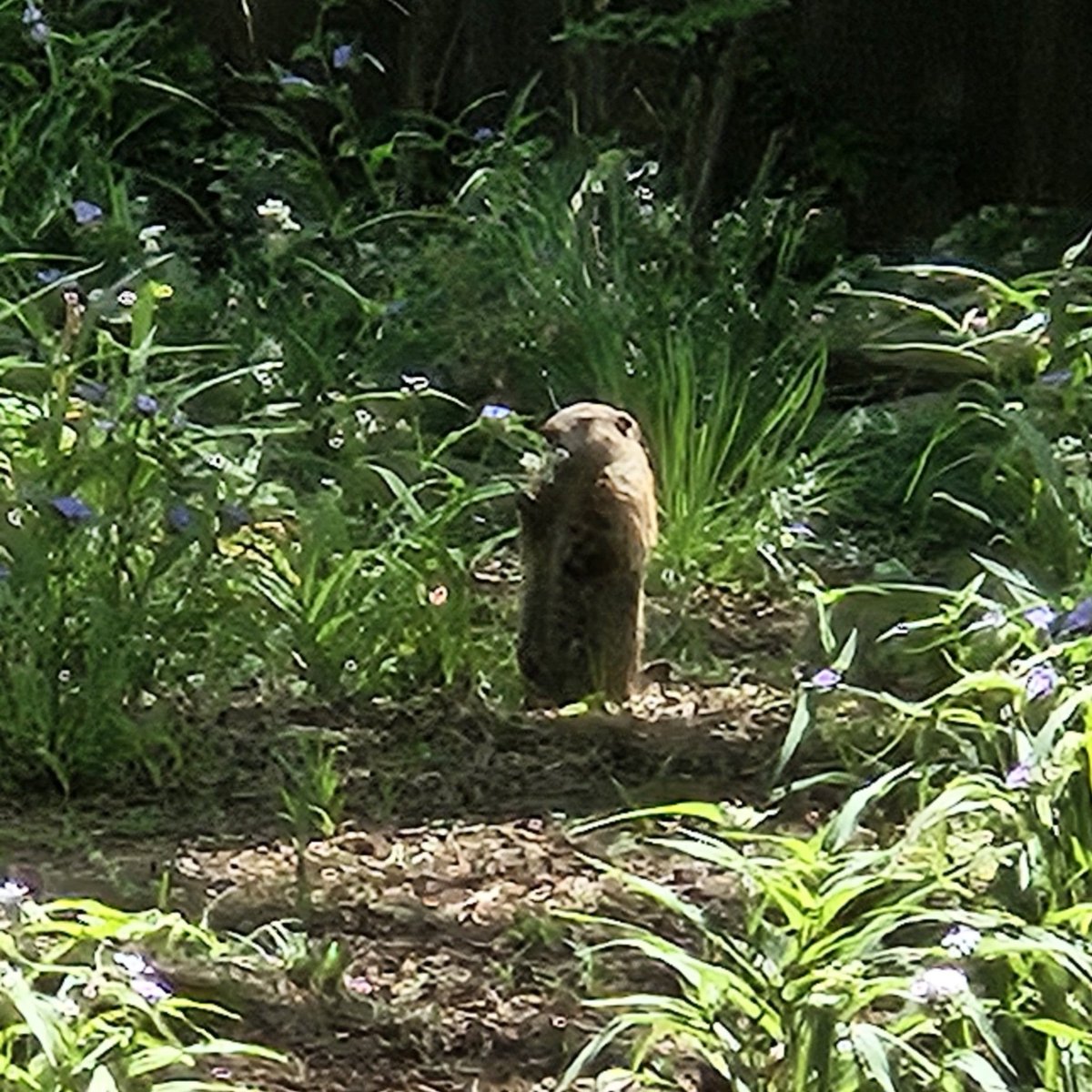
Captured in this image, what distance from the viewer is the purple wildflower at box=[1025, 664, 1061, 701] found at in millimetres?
3066

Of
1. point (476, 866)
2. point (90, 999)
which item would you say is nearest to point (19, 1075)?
point (90, 999)

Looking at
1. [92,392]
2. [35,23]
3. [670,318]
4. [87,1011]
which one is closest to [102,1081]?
[87,1011]

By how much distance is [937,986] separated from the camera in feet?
8.35

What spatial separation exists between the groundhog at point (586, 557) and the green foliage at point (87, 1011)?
1267 millimetres

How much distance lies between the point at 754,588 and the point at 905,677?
2.59 ft

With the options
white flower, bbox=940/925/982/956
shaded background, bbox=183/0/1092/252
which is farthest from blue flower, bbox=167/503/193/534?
shaded background, bbox=183/0/1092/252

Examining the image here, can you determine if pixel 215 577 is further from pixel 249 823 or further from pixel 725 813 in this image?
pixel 725 813

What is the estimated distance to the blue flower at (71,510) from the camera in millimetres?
3889

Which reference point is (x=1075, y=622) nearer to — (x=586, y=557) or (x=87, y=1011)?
(x=586, y=557)

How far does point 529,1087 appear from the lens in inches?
119

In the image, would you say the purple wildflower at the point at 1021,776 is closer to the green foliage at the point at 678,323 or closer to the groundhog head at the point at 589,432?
the groundhog head at the point at 589,432

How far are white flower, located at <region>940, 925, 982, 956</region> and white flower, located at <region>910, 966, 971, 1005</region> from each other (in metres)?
0.02

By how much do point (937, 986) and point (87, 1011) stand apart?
88cm

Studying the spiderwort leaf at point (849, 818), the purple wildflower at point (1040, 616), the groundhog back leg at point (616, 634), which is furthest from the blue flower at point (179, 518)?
the spiderwort leaf at point (849, 818)
